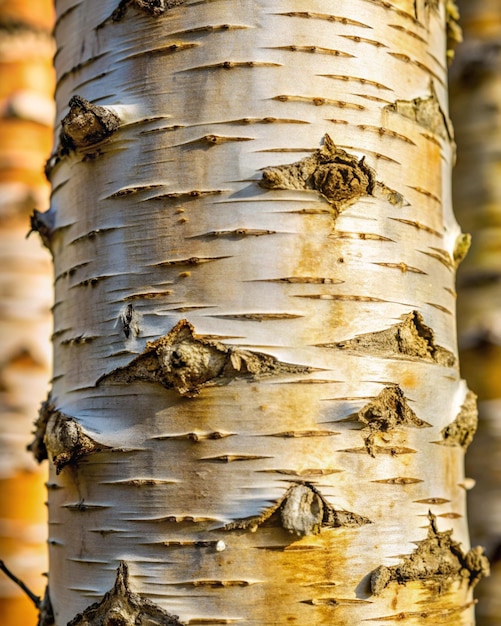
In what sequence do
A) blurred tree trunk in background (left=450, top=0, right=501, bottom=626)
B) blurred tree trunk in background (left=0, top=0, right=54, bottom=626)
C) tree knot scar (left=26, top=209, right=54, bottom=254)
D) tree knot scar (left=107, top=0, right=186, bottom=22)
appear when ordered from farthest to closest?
blurred tree trunk in background (left=0, top=0, right=54, bottom=626) → blurred tree trunk in background (left=450, top=0, right=501, bottom=626) → tree knot scar (left=26, top=209, right=54, bottom=254) → tree knot scar (left=107, top=0, right=186, bottom=22)

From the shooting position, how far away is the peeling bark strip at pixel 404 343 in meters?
0.89

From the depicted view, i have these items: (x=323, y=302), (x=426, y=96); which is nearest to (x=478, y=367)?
(x=426, y=96)

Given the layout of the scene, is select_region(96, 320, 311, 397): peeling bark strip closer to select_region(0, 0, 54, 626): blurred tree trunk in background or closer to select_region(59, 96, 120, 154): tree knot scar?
select_region(59, 96, 120, 154): tree knot scar

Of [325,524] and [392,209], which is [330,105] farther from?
[325,524]

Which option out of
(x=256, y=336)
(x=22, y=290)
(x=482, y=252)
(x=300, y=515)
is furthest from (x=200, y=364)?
(x=22, y=290)

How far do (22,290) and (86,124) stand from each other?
179cm

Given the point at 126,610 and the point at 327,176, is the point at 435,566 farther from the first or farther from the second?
the point at 327,176

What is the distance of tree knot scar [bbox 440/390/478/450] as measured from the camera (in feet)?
3.22

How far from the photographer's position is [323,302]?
88 cm

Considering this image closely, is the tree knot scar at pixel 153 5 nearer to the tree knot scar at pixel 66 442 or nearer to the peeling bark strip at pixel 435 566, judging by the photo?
the tree knot scar at pixel 66 442

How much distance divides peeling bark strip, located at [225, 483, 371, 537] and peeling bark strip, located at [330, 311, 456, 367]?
16cm

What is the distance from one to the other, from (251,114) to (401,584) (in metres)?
0.56

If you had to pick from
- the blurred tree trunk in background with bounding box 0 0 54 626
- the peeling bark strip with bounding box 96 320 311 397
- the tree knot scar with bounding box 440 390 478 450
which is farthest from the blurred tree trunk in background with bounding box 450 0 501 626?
the blurred tree trunk in background with bounding box 0 0 54 626

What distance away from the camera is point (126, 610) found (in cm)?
86
